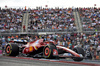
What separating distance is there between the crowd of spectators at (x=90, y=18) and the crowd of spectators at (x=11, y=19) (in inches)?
351

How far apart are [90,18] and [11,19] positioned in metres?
11.0

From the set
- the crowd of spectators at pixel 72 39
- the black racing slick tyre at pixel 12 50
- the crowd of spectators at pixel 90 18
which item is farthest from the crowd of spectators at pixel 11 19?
the black racing slick tyre at pixel 12 50

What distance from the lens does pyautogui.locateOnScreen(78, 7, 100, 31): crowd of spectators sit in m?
25.7

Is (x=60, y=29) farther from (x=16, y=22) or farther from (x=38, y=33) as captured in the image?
(x=16, y=22)

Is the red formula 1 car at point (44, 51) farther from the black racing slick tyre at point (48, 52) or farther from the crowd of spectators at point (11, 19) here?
the crowd of spectators at point (11, 19)

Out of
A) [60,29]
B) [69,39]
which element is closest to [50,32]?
[60,29]

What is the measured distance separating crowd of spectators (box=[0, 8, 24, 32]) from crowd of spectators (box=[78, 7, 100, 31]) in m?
8.90

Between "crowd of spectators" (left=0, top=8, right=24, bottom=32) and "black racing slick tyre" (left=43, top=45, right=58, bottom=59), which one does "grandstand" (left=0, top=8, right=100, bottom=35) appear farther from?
"black racing slick tyre" (left=43, top=45, right=58, bottom=59)

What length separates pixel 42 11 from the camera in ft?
101

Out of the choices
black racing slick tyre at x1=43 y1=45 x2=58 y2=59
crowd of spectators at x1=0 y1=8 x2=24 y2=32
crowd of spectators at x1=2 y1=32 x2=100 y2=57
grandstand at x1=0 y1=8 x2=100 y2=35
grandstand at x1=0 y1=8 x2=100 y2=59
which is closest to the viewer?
black racing slick tyre at x1=43 y1=45 x2=58 y2=59

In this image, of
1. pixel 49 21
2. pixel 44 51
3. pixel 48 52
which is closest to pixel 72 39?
pixel 49 21

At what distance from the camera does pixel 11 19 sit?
27.4 m

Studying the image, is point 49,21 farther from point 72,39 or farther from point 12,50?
point 12,50

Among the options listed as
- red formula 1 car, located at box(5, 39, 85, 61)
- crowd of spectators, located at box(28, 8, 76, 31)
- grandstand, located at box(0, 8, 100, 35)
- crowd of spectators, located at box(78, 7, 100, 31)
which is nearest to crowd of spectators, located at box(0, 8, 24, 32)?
grandstand, located at box(0, 8, 100, 35)
